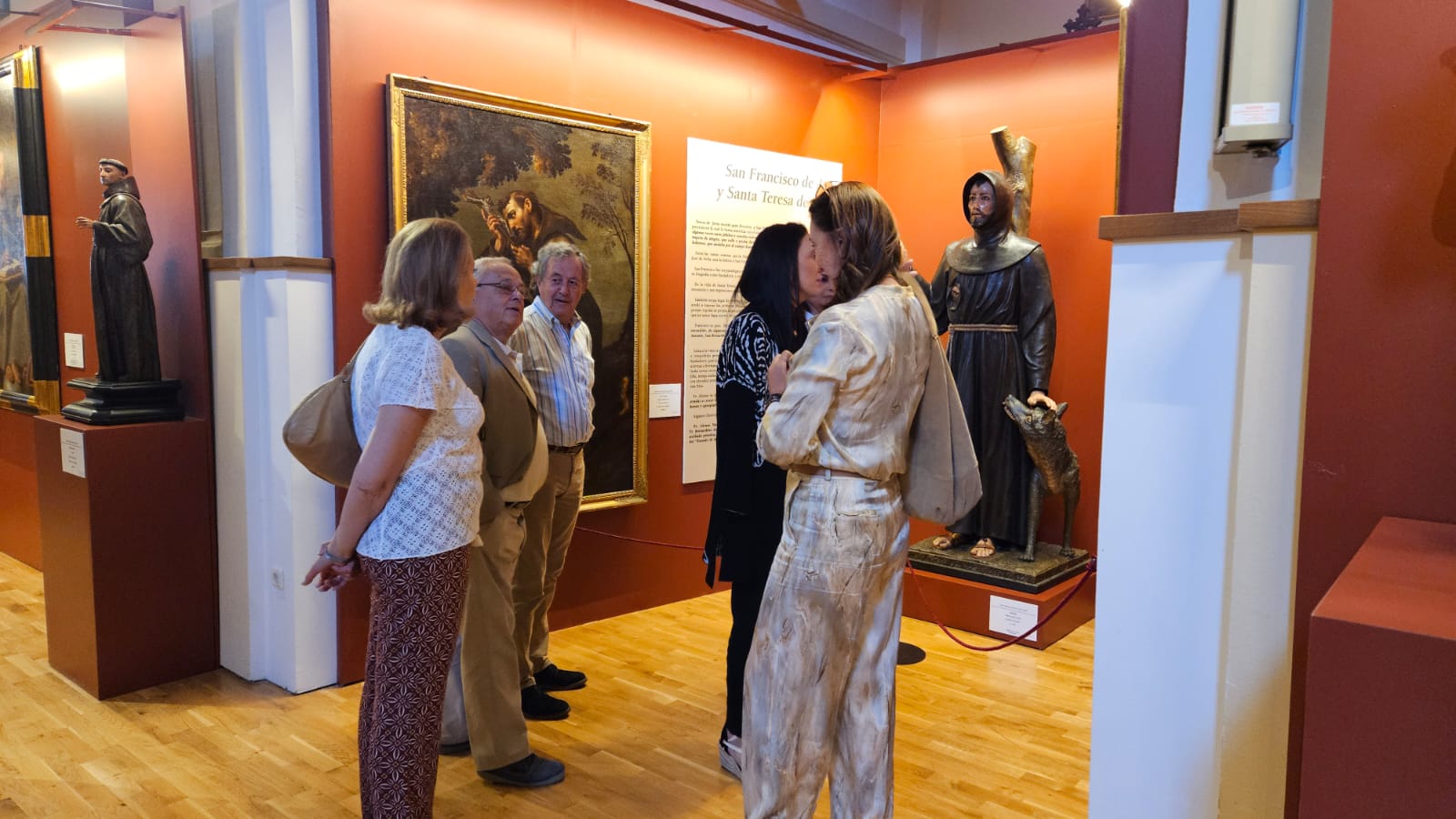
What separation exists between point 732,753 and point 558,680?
3.65 ft

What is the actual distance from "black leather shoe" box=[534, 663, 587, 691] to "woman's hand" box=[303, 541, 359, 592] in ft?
6.09

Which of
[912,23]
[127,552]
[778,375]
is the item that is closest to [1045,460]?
[778,375]

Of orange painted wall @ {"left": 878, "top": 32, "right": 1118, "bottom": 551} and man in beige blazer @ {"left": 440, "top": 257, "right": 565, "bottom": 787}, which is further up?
orange painted wall @ {"left": 878, "top": 32, "right": 1118, "bottom": 551}

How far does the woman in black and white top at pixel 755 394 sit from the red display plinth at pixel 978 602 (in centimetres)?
200

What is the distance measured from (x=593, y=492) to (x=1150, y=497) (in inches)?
125

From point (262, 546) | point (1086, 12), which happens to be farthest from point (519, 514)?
point (1086, 12)

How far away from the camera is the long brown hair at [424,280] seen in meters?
2.52

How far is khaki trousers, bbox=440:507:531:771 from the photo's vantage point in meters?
3.21

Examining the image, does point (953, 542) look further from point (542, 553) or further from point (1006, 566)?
point (542, 553)

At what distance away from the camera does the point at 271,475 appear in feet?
13.5

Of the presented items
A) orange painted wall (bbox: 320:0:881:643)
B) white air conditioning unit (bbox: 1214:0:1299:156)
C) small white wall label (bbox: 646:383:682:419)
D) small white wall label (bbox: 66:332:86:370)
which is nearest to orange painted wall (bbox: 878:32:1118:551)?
orange painted wall (bbox: 320:0:881:643)

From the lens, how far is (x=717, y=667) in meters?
4.63

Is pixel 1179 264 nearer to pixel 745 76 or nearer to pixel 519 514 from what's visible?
pixel 519 514

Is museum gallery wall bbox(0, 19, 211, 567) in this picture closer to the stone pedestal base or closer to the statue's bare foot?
the stone pedestal base
